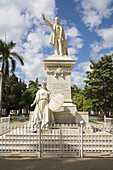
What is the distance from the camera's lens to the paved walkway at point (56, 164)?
3938 mm

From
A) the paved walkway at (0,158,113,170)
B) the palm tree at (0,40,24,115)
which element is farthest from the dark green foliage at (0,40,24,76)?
the paved walkway at (0,158,113,170)

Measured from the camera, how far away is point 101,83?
22750mm

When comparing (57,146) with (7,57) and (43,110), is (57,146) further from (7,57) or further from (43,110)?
(7,57)

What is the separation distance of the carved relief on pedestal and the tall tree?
593 inches

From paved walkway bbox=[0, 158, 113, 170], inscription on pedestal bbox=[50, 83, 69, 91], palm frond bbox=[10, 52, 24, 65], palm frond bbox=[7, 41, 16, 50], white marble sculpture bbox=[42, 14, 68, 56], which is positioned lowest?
paved walkway bbox=[0, 158, 113, 170]

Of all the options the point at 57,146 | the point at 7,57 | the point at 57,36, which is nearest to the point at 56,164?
the point at 57,146

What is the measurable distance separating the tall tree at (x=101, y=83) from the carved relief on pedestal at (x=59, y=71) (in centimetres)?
1506

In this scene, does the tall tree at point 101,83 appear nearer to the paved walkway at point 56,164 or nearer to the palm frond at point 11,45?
the palm frond at point 11,45

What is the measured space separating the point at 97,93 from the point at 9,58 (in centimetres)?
1545

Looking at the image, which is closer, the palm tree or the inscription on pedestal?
the inscription on pedestal

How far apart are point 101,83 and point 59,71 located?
16144 millimetres

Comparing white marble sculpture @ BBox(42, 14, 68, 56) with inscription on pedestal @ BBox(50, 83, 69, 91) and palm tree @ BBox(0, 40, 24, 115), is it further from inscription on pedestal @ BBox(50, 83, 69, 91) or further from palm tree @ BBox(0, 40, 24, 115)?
palm tree @ BBox(0, 40, 24, 115)

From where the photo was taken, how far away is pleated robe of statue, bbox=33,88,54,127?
21.0 ft

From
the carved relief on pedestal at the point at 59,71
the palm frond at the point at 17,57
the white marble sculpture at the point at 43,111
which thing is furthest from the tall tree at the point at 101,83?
the white marble sculpture at the point at 43,111
